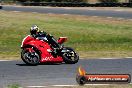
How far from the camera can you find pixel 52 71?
1672 centimetres

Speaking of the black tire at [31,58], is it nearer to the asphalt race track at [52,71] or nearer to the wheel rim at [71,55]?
the asphalt race track at [52,71]

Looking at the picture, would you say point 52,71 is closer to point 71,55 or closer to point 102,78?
point 71,55

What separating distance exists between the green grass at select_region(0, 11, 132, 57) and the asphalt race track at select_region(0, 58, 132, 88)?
425cm

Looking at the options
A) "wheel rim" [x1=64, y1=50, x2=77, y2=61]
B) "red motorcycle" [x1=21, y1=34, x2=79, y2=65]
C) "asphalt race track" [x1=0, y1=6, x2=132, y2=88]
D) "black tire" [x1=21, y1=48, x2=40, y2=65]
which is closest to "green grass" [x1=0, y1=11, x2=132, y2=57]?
"asphalt race track" [x1=0, y1=6, x2=132, y2=88]

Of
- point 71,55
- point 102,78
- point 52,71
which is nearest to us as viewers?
point 102,78

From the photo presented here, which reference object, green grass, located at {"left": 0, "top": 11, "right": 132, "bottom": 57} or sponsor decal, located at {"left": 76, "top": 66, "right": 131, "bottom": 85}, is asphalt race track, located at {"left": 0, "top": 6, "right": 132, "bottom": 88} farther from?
green grass, located at {"left": 0, "top": 11, "right": 132, "bottom": 57}

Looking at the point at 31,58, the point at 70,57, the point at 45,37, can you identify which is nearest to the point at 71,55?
the point at 70,57

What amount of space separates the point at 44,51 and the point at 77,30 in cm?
1769

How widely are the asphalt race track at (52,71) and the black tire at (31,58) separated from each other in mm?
201

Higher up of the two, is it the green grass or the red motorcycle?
the red motorcycle

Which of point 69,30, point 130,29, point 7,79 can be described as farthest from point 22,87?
point 130,29

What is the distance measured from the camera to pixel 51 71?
1672 cm

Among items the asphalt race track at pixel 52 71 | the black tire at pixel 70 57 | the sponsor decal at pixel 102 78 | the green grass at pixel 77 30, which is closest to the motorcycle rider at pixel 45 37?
the black tire at pixel 70 57

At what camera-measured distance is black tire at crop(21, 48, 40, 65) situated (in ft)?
59.2
